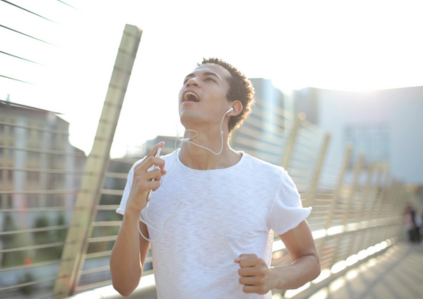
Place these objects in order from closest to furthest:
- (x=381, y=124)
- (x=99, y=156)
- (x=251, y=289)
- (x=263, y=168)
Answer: (x=251, y=289), (x=263, y=168), (x=99, y=156), (x=381, y=124)

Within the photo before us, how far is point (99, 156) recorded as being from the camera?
2543 mm

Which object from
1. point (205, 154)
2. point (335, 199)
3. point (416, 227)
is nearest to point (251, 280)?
point (205, 154)

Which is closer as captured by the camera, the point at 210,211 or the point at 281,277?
the point at 281,277

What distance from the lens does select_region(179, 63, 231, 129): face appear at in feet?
6.74

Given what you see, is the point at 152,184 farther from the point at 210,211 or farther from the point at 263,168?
the point at 263,168

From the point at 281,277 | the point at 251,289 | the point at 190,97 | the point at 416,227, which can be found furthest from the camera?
the point at 416,227

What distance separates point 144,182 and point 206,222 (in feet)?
1.34

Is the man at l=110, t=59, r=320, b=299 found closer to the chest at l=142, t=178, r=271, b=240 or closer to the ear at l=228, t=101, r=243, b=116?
the chest at l=142, t=178, r=271, b=240

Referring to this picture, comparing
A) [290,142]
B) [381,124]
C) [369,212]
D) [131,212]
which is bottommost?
[369,212]

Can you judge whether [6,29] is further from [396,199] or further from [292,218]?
[396,199]

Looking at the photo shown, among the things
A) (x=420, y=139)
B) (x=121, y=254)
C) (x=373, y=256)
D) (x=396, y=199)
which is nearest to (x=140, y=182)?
(x=121, y=254)

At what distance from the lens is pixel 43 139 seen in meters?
2.52

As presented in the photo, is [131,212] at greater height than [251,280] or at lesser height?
greater

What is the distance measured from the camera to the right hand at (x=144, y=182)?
1662 millimetres
